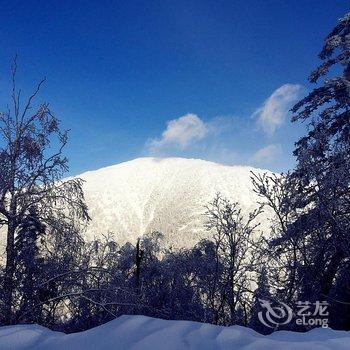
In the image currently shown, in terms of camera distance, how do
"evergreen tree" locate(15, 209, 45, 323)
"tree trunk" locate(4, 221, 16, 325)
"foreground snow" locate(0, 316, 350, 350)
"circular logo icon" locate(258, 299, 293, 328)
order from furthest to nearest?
"circular logo icon" locate(258, 299, 293, 328)
"evergreen tree" locate(15, 209, 45, 323)
"tree trunk" locate(4, 221, 16, 325)
"foreground snow" locate(0, 316, 350, 350)

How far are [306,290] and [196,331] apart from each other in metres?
8.95

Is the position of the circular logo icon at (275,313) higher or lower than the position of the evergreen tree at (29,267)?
lower

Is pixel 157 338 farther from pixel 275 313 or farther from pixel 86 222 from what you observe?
pixel 275 313

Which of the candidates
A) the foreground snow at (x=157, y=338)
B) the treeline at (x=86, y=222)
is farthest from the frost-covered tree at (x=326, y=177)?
the foreground snow at (x=157, y=338)

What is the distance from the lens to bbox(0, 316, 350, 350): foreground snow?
9.16 ft

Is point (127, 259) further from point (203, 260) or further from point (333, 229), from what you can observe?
point (333, 229)

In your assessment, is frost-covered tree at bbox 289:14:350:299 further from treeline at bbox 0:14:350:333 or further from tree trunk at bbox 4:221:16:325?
tree trunk at bbox 4:221:16:325

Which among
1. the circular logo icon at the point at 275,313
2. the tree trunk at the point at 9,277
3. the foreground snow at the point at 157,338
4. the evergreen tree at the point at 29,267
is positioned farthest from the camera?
the circular logo icon at the point at 275,313

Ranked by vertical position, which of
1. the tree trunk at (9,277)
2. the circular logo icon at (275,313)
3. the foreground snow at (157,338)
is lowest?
the circular logo icon at (275,313)

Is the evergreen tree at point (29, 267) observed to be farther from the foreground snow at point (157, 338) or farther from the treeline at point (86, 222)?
the foreground snow at point (157, 338)

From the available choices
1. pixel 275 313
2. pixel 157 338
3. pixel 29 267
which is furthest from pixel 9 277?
pixel 275 313

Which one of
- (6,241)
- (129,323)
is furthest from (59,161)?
(129,323)

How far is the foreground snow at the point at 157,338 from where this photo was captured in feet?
9.16

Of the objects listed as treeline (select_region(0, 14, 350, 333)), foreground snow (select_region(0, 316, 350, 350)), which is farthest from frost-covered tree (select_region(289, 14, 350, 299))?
foreground snow (select_region(0, 316, 350, 350))
